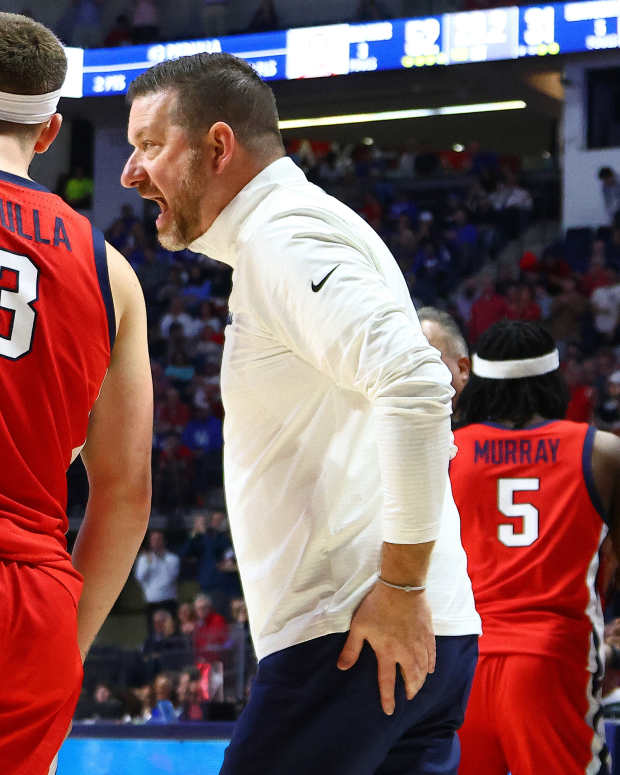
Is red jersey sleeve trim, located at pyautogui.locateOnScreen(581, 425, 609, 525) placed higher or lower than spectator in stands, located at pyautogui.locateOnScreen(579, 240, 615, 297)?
lower

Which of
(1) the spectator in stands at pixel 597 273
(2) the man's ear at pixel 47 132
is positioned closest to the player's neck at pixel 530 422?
(2) the man's ear at pixel 47 132

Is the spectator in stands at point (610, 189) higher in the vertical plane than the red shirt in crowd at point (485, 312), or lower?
higher

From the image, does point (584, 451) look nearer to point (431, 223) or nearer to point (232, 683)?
point (232, 683)

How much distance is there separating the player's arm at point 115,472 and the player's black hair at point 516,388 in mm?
1612

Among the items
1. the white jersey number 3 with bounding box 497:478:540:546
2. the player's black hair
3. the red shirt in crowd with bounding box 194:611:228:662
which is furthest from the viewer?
the red shirt in crowd with bounding box 194:611:228:662

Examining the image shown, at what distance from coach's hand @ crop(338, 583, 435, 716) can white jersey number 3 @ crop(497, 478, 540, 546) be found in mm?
1483

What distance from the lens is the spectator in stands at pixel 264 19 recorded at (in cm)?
1478

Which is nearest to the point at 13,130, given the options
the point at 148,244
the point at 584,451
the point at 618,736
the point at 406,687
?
the point at 406,687

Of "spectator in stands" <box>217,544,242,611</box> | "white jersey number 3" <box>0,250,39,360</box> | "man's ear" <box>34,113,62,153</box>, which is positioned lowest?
"spectator in stands" <box>217,544,242,611</box>

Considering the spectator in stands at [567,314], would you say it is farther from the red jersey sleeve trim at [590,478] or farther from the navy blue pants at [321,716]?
the navy blue pants at [321,716]

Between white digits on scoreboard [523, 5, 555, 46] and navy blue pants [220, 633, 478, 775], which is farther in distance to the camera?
white digits on scoreboard [523, 5, 555, 46]

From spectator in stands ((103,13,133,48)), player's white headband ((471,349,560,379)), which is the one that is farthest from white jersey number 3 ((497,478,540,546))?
spectator in stands ((103,13,133,48))

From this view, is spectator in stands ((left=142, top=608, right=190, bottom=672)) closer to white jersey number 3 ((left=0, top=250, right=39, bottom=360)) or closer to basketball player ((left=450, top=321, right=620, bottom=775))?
basketball player ((left=450, top=321, right=620, bottom=775))

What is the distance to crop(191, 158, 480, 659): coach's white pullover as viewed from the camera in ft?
5.84
